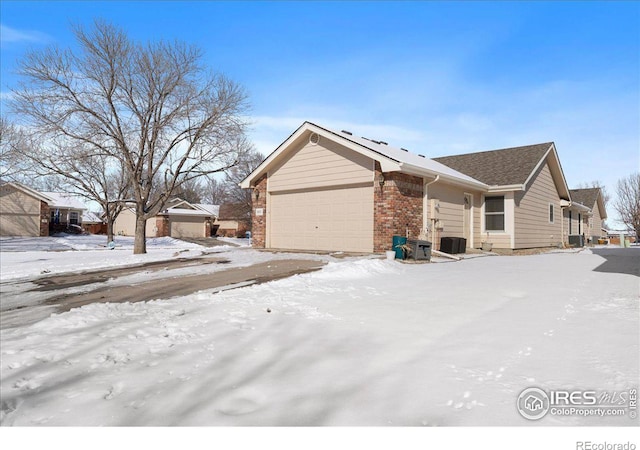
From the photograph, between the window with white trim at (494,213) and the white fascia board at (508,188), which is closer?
the white fascia board at (508,188)

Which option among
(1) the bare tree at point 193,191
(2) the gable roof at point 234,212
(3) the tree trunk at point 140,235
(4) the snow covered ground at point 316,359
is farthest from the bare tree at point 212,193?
(4) the snow covered ground at point 316,359

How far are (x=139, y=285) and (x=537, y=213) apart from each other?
1843 cm

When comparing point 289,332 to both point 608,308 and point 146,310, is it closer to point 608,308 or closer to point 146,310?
point 146,310

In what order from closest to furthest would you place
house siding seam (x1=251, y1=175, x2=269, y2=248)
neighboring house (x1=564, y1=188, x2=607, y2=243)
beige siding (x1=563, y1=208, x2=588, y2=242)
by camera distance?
house siding seam (x1=251, y1=175, x2=269, y2=248) < beige siding (x1=563, y1=208, x2=588, y2=242) < neighboring house (x1=564, y1=188, x2=607, y2=243)

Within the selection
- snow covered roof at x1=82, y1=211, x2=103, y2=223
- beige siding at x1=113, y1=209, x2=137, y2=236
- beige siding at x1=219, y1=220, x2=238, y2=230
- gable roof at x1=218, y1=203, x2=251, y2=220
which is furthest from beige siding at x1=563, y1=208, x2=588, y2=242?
snow covered roof at x1=82, y1=211, x2=103, y2=223

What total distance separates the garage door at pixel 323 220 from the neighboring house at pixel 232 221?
26.9 m

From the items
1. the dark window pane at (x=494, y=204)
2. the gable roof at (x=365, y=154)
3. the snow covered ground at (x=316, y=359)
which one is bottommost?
the snow covered ground at (x=316, y=359)

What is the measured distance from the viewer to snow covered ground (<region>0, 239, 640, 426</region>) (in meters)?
2.62

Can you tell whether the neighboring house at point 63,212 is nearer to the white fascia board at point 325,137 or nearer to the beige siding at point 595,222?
the white fascia board at point 325,137

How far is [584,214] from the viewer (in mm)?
30000

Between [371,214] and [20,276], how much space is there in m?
10.1

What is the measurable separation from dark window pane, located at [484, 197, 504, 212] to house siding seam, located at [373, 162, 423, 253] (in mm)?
5980

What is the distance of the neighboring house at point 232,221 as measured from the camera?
143ft

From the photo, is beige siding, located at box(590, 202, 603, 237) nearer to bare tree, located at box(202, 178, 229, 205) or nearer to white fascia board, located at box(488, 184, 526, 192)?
white fascia board, located at box(488, 184, 526, 192)
